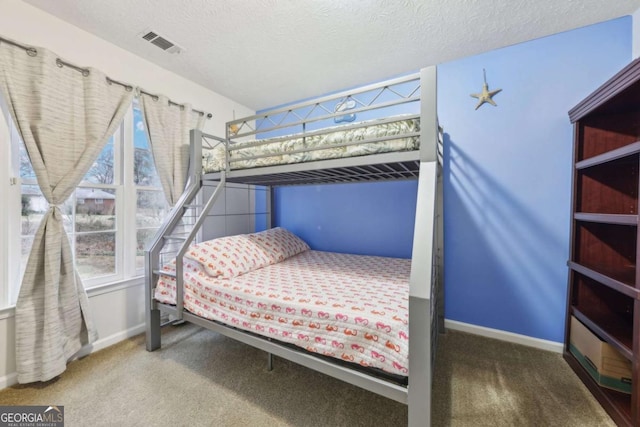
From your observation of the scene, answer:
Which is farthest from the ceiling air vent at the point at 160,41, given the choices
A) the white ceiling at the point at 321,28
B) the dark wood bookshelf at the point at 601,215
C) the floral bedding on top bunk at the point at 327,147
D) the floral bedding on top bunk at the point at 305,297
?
the dark wood bookshelf at the point at 601,215

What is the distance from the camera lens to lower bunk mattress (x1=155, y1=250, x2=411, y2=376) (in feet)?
3.61

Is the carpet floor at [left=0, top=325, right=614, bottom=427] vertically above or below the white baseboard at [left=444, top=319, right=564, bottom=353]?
below

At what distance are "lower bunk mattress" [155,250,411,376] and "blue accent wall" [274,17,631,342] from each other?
0.70 metres

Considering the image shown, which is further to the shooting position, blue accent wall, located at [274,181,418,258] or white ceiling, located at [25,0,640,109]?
blue accent wall, located at [274,181,418,258]

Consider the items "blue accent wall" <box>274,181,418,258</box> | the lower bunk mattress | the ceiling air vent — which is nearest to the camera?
the lower bunk mattress

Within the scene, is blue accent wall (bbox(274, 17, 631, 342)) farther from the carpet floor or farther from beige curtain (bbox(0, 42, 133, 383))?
beige curtain (bbox(0, 42, 133, 383))

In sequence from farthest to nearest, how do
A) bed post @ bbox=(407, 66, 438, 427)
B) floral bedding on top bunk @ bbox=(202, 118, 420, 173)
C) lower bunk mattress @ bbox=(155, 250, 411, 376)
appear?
1. floral bedding on top bunk @ bbox=(202, 118, 420, 173)
2. lower bunk mattress @ bbox=(155, 250, 411, 376)
3. bed post @ bbox=(407, 66, 438, 427)

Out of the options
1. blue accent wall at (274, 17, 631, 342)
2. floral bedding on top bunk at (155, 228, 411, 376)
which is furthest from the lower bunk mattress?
blue accent wall at (274, 17, 631, 342)

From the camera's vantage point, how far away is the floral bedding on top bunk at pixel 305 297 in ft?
3.66

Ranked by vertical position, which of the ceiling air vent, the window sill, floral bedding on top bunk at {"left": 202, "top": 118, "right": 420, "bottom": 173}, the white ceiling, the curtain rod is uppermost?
the white ceiling

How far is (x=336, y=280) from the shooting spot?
175 cm

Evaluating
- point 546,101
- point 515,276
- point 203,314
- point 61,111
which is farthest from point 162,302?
point 546,101

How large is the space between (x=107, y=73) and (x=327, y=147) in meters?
1.90

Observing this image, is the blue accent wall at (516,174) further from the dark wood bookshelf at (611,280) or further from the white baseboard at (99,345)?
the white baseboard at (99,345)
